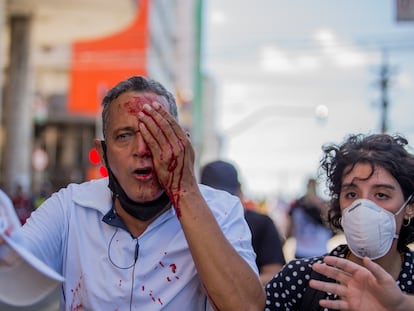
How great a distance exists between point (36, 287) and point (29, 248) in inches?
8.0

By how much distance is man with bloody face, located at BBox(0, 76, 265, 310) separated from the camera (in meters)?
1.89

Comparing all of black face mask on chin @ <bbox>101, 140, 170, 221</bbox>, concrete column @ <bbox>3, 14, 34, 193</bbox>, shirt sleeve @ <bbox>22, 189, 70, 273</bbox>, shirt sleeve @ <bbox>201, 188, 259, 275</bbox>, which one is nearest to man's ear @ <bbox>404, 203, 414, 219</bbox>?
shirt sleeve @ <bbox>201, 188, 259, 275</bbox>

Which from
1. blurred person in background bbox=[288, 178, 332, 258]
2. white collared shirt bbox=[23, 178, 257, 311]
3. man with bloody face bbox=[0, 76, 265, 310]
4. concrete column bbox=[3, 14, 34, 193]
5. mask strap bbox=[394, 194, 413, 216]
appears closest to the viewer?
man with bloody face bbox=[0, 76, 265, 310]

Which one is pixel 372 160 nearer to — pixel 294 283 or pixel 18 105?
pixel 294 283

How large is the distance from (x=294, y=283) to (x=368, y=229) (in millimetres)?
367

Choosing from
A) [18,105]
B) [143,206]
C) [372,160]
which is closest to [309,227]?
[372,160]

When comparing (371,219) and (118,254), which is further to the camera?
(371,219)

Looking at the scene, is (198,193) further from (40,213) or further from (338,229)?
(338,229)

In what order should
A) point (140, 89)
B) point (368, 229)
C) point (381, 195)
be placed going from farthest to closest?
point (381, 195)
point (368, 229)
point (140, 89)

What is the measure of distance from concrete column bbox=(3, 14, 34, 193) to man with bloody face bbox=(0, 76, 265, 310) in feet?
66.5

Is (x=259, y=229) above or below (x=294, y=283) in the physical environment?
below

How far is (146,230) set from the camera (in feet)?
6.90

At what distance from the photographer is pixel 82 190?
2.27 m

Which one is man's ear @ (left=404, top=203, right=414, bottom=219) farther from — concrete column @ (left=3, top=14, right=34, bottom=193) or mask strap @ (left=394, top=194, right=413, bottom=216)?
concrete column @ (left=3, top=14, right=34, bottom=193)
